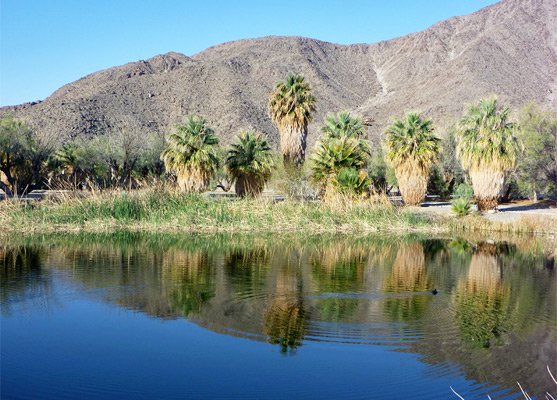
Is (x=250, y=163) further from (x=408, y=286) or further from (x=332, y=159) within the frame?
(x=408, y=286)

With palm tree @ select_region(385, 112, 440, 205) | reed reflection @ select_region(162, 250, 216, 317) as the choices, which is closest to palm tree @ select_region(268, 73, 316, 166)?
palm tree @ select_region(385, 112, 440, 205)

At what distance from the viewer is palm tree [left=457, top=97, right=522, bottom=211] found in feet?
111

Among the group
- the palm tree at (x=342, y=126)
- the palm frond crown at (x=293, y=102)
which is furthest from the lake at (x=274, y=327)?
the palm frond crown at (x=293, y=102)

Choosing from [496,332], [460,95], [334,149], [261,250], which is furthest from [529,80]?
[496,332]

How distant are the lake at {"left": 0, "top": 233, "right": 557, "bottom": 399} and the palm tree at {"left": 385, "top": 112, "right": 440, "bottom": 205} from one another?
2077cm

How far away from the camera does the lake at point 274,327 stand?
7.52 metres

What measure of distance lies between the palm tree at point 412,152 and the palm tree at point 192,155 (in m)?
13.1

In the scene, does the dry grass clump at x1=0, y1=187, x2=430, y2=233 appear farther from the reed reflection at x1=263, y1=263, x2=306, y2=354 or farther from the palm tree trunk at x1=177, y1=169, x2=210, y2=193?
the reed reflection at x1=263, y1=263, x2=306, y2=354

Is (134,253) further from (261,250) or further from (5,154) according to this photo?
(5,154)

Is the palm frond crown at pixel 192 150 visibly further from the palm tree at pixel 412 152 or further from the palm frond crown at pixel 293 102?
the palm tree at pixel 412 152

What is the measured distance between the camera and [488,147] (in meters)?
34.2

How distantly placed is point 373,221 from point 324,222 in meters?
2.41

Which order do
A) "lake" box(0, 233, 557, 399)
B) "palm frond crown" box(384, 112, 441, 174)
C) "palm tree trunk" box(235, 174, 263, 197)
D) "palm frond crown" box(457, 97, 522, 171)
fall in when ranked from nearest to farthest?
"lake" box(0, 233, 557, 399)
"palm frond crown" box(457, 97, 522, 171)
"palm frond crown" box(384, 112, 441, 174)
"palm tree trunk" box(235, 174, 263, 197)

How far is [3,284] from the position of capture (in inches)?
545
